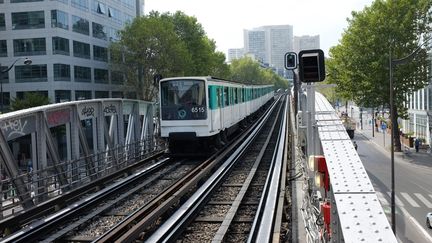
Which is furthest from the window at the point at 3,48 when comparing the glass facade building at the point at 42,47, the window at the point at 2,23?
the window at the point at 2,23

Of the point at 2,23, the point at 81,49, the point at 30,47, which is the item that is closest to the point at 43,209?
the point at 30,47

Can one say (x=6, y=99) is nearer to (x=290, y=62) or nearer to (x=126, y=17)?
(x=126, y=17)

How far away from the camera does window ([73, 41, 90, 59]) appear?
51.6 meters

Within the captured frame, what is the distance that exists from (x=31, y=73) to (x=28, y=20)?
519 centimetres

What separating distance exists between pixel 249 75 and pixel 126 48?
82.7 meters

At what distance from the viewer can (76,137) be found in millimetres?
14734

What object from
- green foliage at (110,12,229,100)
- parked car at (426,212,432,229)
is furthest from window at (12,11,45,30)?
parked car at (426,212,432,229)

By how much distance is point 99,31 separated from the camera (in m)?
56.7

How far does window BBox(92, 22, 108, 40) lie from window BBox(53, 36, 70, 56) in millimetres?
6276

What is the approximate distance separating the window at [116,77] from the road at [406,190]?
98.2 ft

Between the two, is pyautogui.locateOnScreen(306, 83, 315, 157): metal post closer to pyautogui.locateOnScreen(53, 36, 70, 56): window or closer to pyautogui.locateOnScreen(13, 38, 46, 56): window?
pyautogui.locateOnScreen(53, 36, 70, 56): window

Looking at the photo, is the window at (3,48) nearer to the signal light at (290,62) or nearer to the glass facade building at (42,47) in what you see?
the glass facade building at (42,47)

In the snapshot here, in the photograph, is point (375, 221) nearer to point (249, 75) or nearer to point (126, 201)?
point (126, 201)

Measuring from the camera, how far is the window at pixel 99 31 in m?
55.5
